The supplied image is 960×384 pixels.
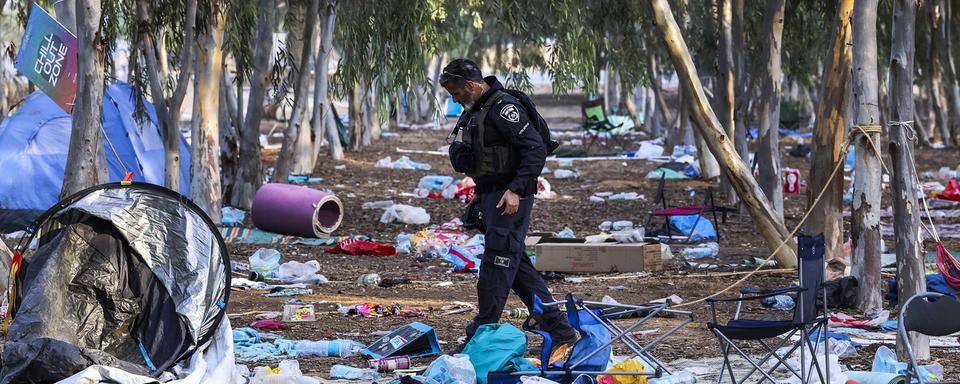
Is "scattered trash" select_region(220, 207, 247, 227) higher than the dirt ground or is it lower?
higher

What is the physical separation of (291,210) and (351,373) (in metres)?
6.35

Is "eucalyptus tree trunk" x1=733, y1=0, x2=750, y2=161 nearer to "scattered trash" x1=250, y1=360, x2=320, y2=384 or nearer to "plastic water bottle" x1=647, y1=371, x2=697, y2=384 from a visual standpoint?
"plastic water bottle" x1=647, y1=371, x2=697, y2=384

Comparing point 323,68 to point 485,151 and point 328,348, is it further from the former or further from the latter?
point 485,151

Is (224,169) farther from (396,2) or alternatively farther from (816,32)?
(816,32)

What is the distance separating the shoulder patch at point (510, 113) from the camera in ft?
20.7

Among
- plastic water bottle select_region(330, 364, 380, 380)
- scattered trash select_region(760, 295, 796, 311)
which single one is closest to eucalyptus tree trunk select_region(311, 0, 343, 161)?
scattered trash select_region(760, 295, 796, 311)

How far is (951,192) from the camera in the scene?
15289 mm

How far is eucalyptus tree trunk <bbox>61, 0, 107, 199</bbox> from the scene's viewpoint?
8.57 m

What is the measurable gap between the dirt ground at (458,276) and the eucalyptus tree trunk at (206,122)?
3.86 feet

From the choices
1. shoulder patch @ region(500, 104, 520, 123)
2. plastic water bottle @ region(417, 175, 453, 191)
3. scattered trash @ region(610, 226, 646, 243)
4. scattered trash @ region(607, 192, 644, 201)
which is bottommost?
scattered trash @ region(607, 192, 644, 201)

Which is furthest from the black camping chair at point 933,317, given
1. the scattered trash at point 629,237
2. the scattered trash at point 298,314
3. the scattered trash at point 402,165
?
the scattered trash at point 402,165

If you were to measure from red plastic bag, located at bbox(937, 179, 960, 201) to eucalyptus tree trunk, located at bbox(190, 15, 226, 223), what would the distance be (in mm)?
8934

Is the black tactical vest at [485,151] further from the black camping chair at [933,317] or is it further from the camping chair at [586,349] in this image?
the black camping chair at [933,317]

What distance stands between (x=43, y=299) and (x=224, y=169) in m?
8.79
